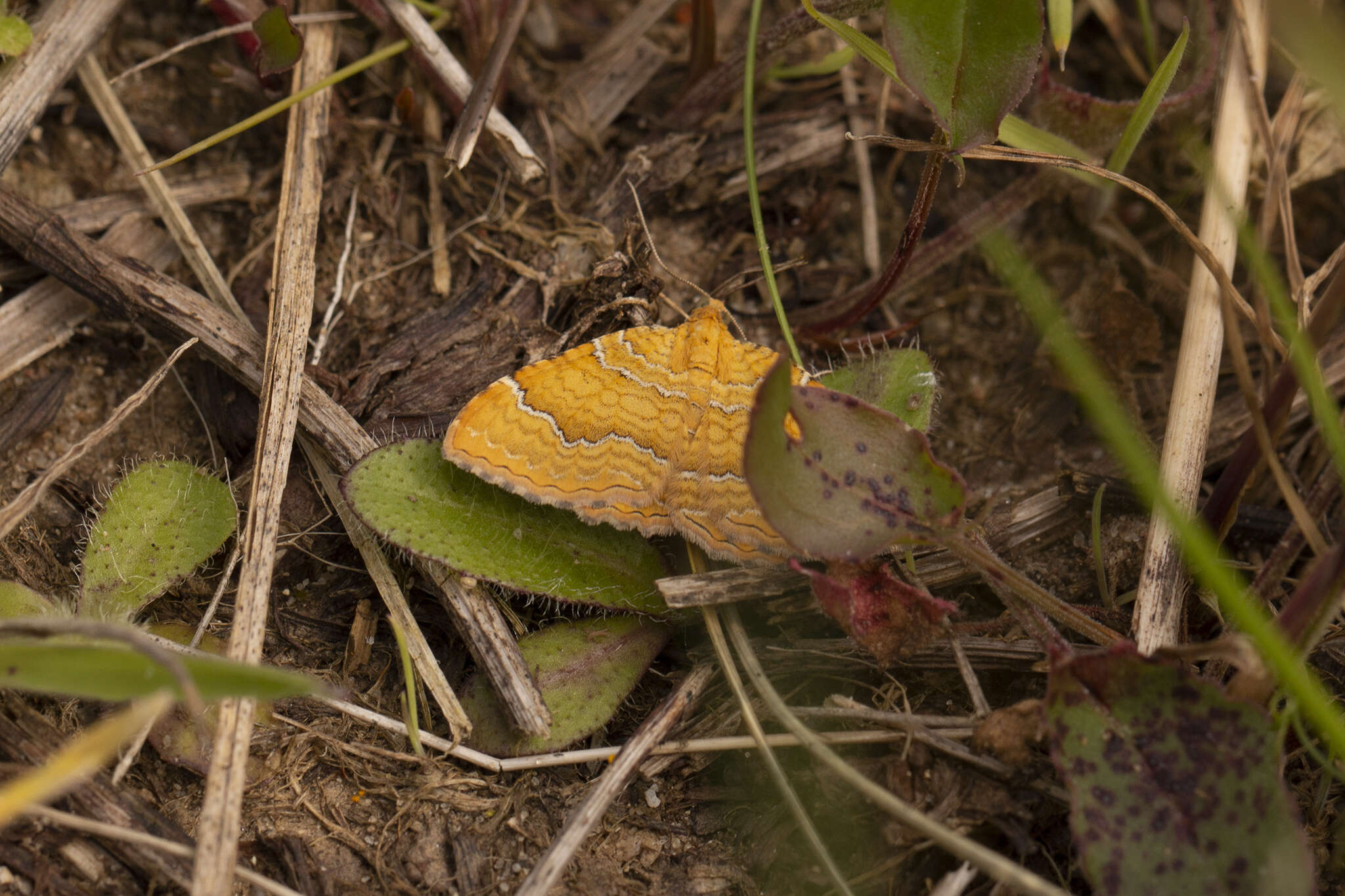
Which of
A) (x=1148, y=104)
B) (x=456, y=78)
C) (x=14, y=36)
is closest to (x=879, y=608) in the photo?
(x=1148, y=104)

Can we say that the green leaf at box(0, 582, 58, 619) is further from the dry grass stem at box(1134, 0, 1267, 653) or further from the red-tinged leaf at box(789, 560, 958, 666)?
the dry grass stem at box(1134, 0, 1267, 653)

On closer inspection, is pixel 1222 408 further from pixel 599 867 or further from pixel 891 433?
pixel 599 867

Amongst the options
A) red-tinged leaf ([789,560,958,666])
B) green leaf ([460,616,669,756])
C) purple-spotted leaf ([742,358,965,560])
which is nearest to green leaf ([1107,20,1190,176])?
purple-spotted leaf ([742,358,965,560])

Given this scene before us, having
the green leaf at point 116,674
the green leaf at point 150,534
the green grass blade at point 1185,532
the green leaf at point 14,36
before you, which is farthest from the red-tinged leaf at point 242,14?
the green grass blade at point 1185,532

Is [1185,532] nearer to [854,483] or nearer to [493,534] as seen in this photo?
[854,483]

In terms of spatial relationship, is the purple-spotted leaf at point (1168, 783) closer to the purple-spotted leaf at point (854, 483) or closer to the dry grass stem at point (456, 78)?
the purple-spotted leaf at point (854, 483)

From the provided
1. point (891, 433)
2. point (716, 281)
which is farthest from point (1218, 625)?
point (716, 281)

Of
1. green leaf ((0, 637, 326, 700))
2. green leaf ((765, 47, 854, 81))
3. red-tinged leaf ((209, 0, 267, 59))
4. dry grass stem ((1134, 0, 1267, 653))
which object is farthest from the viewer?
green leaf ((765, 47, 854, 81))
